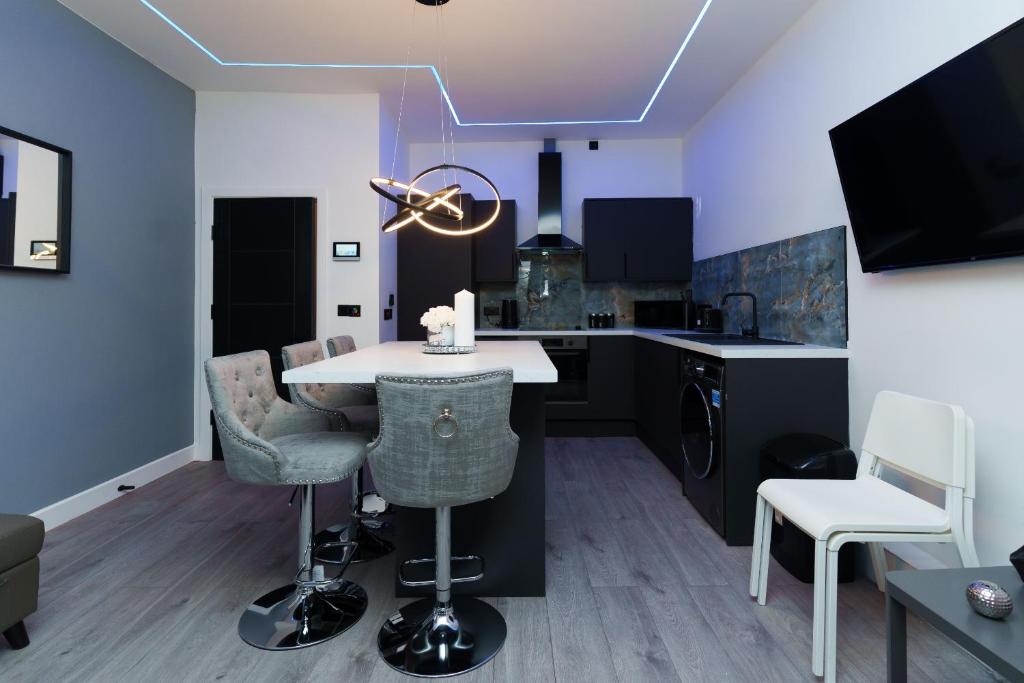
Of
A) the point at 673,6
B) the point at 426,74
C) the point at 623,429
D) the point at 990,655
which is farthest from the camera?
the point at 623,429

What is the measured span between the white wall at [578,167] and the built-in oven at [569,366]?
3.99 feet

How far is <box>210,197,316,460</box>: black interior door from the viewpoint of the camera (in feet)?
12.7

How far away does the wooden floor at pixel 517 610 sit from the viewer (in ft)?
5.26

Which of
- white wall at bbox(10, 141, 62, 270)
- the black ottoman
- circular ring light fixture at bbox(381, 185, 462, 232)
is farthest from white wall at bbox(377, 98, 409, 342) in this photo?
the black ottoman

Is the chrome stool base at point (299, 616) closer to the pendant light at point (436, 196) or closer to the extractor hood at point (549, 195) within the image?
the pendant light at point (436, 196)

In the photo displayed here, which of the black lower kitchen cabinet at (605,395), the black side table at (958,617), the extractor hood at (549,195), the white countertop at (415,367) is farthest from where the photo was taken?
the extractor hood at (549,195)

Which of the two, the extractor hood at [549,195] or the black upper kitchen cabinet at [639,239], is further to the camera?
the extractor hood at [549,195]

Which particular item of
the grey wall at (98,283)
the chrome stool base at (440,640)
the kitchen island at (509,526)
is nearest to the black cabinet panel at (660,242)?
the kitchen island at (509,526)

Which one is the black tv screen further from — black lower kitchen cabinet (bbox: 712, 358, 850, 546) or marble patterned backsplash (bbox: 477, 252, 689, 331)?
marble patterned backsplash (bbox: 477, 252, 689, 331)

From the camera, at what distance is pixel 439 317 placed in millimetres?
2543

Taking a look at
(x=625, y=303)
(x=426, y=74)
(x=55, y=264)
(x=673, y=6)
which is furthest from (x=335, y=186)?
(x=625, y=303)

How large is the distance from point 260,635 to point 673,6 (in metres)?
3.45

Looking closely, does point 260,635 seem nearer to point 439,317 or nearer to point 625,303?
point 439,317

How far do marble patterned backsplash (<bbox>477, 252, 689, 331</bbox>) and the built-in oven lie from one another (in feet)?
1.95
